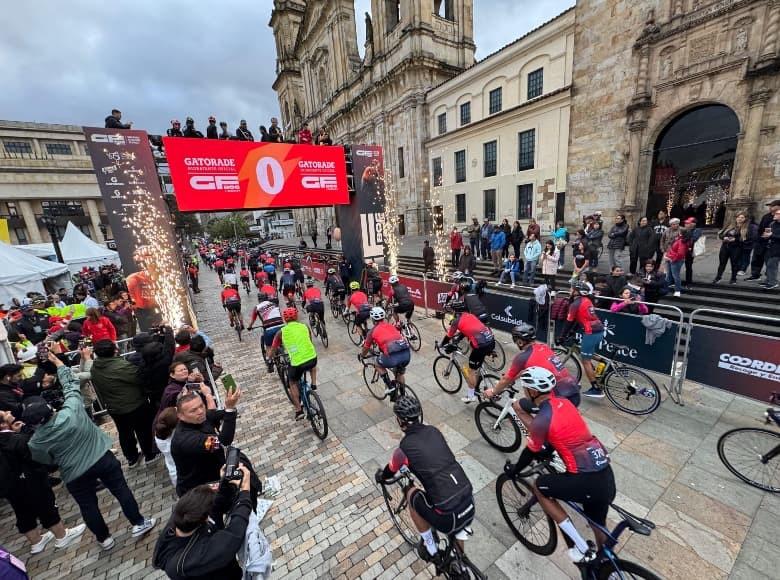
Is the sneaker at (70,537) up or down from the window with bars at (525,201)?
down

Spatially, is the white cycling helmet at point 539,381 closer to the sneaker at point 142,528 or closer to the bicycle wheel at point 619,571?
the bicycle wheel at point 619,571

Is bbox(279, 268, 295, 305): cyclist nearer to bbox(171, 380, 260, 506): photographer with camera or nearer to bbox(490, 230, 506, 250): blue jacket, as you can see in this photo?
bbox(171, 380, 260, 506): photographer with camera

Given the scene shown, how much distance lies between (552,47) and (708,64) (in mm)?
9550

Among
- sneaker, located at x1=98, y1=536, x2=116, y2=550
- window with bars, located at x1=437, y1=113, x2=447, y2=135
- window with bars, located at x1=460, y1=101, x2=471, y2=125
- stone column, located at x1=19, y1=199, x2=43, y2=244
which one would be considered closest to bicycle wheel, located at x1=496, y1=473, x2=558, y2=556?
sneaker, located at x1=98, y1=536, x2=116, y2=550

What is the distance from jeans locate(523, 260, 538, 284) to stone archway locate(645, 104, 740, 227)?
28.5ft

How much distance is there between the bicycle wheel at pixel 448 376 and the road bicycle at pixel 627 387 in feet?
7.95

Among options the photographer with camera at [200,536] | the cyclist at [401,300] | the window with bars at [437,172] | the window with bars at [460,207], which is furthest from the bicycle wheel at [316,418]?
the window with bars at [437,172]

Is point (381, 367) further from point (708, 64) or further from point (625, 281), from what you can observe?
point (708, 64)

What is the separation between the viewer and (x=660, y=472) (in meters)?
3.98

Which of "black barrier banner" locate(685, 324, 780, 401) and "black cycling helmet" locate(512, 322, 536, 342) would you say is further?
"black barrier banner" locate(685, 324, 780, 401)

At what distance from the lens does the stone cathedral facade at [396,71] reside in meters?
26.9

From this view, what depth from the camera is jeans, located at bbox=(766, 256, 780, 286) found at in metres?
7.57

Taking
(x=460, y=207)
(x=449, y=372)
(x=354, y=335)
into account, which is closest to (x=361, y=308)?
(x=354, y=335)

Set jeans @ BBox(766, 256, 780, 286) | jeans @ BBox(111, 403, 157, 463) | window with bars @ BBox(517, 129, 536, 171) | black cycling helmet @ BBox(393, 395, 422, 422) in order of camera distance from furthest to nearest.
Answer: window with bars @ BBox(517, 129, 536, 171)
jeans @ BBox(766, 256, 780, 286)
jeans @ BBox(111, 403, 157, 463)
black cycling helmet @ BBox(393, 395, 422, 422)
